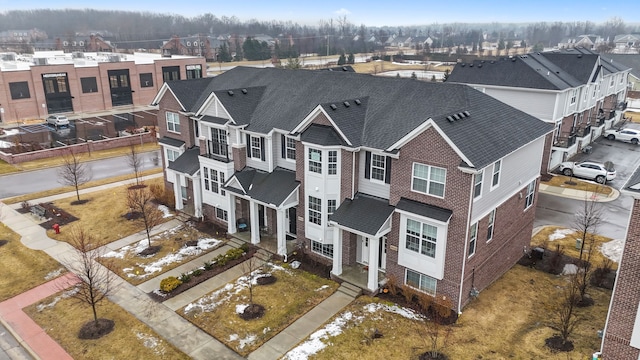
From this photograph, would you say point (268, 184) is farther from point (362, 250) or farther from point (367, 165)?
point (362, 250)

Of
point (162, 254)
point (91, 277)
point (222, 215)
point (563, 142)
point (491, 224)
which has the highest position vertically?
point (491, 224)

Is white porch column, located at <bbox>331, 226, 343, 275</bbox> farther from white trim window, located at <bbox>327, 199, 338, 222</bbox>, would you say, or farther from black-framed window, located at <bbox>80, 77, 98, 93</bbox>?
black-framed window, located at <bbox>80, 77, 98, 93</bbox>

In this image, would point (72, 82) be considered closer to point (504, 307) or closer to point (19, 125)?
point (19, 125)

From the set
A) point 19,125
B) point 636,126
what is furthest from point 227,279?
point 636,126

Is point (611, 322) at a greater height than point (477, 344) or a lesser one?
greater

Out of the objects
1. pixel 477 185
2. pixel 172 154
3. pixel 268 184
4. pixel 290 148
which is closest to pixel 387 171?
pixel 477 185

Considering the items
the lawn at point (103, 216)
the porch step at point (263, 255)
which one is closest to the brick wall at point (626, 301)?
the porch step at point (263, 255)

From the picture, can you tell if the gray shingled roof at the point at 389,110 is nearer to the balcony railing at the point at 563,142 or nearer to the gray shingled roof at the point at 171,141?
the gray shingled roof at the point at 171,141

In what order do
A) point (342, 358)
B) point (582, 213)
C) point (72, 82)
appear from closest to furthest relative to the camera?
point (342, 358)
point (582, 213)
point (72, 82)
